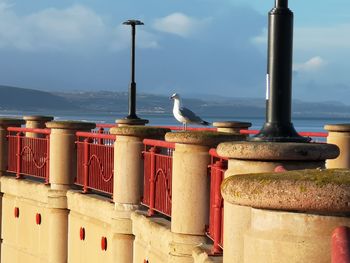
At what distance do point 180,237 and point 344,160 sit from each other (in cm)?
666

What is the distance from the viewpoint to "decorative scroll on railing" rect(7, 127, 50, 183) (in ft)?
57.7

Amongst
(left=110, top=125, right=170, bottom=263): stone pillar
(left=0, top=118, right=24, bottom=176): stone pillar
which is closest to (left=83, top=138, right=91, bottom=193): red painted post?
(left=110, top=125, right=170, bottom=263): stone pillar

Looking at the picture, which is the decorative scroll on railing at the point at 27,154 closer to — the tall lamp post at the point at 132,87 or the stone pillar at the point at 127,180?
the tall lamp post at the point at 132,87

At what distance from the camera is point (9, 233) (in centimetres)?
1792

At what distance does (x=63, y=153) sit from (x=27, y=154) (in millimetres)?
2707

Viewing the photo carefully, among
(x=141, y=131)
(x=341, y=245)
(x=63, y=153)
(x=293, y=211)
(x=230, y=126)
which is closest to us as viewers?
(x=341, y=245)

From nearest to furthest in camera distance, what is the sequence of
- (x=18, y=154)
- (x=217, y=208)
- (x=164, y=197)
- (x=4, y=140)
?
(x=217, y=208), (x=164, y=197), (x=18, y=154), (x=4, y=140)

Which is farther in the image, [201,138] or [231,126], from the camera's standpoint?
[231,126]

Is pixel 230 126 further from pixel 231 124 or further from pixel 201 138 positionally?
pixel 201 138

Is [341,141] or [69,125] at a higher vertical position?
[69,125]

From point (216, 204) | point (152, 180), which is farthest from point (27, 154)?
point (216, 204)

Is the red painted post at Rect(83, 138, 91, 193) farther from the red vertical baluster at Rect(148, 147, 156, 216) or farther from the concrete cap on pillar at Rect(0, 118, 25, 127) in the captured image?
the concrete cap on pillar at Rect(0, 118, 25, 127)

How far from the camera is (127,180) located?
13.1 m

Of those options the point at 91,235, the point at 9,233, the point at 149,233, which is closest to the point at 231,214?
Answer: the point at 149,233
